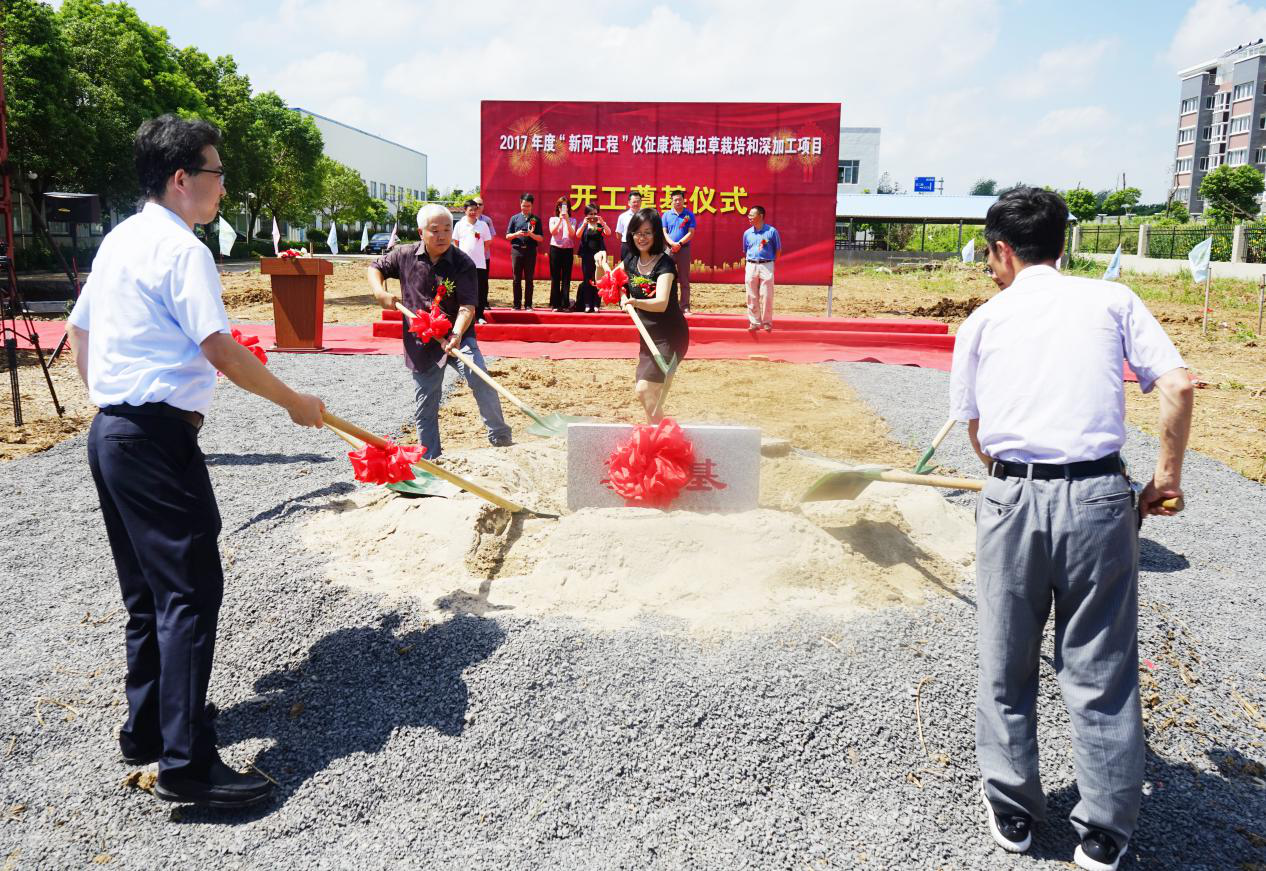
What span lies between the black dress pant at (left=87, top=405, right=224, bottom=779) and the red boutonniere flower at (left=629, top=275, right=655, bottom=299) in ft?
10.8

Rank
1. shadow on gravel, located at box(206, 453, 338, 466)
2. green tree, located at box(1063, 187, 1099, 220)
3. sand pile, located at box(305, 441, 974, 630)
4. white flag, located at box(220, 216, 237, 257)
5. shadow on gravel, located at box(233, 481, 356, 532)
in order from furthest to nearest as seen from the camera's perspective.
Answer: green tree, located at box(1063, 187, 1099, 220)
white flag, located at box(220, 216, 237, 257)
shadow on gravel, located at box(206, 453, 338, 466)
shadow on gravel, located at box(233, 481, 356, 532)
sand pile, located at box(305, 441, 974, 630)

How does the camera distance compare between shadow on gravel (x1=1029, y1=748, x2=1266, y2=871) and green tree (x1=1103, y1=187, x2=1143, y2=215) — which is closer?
shadow on gravel (x1=1029, y1=748, x2=1266, y2=871)

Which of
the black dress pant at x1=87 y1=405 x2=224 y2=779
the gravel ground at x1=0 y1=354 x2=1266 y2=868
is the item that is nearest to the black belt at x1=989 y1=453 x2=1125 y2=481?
the gravel ground at x1=0 y1=354 x2=1266 y2=868

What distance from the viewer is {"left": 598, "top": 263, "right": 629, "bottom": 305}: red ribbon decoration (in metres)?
5.57

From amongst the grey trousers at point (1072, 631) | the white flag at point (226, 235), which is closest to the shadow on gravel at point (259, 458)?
the white flag at point (226, 235)

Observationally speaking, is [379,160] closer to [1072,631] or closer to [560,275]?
[560,275]

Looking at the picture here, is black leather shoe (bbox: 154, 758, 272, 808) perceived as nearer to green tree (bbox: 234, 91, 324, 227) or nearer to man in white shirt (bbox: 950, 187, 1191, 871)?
man in white shirt (bbox: 950, 187, 1191, 871)

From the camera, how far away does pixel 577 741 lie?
9.25ft

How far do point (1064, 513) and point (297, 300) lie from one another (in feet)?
34.7

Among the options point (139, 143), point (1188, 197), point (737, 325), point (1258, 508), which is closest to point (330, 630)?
point (139, 143)

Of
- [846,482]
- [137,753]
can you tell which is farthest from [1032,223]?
[137,753]

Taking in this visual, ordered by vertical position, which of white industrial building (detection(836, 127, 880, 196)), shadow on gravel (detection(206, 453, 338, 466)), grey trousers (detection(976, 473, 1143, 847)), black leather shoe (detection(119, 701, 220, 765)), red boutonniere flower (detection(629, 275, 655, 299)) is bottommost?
black leather shoe (detection(119, 701, 220, 765))

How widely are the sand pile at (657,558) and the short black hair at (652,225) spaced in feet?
6.55

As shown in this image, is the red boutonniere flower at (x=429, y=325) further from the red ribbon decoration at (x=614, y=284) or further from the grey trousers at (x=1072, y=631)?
the grey trousers at (x=1072, y=631)
